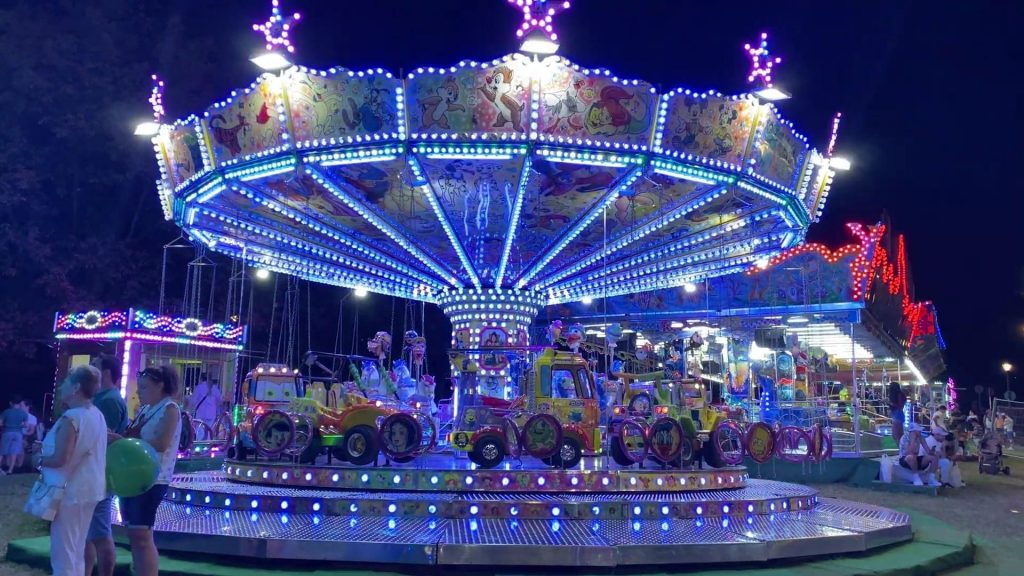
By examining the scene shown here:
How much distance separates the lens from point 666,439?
9641 millimetres

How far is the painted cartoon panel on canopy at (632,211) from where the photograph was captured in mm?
12398

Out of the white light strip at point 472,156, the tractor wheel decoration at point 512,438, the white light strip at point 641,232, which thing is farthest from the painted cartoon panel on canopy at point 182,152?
the white light strip at point 641,232

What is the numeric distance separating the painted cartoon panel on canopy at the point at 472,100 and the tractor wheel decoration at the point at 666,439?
4.14 metres

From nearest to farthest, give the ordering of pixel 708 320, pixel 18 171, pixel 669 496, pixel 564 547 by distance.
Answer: pixel 564 547
pixel 669 496
pixel 18 171
pixel 708 320

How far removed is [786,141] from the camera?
471 inches

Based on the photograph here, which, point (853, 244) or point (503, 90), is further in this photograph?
point (853, 244)

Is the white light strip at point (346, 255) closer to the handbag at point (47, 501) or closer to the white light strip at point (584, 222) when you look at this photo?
the white light strip at point (584, 222)

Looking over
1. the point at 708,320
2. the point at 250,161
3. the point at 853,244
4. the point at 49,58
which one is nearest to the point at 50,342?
the point at 49,58

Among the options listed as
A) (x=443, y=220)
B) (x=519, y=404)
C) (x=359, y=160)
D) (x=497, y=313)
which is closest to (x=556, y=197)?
(x=443, y=220)

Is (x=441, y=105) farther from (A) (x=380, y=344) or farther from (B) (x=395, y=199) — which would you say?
(A) (x=380, y=344)

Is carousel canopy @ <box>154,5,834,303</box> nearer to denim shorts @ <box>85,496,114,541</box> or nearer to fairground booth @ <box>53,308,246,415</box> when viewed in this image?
fairground booth @ <box>53,308,246,415</box>

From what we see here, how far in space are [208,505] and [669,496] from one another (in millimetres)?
4910

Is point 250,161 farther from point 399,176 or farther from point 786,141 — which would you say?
point 786,141

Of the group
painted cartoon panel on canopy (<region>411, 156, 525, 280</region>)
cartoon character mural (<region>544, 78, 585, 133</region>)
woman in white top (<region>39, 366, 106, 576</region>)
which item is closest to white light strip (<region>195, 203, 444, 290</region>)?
painted cartoon panel on canopy (<region>411, 156, 525, 280</region>)
